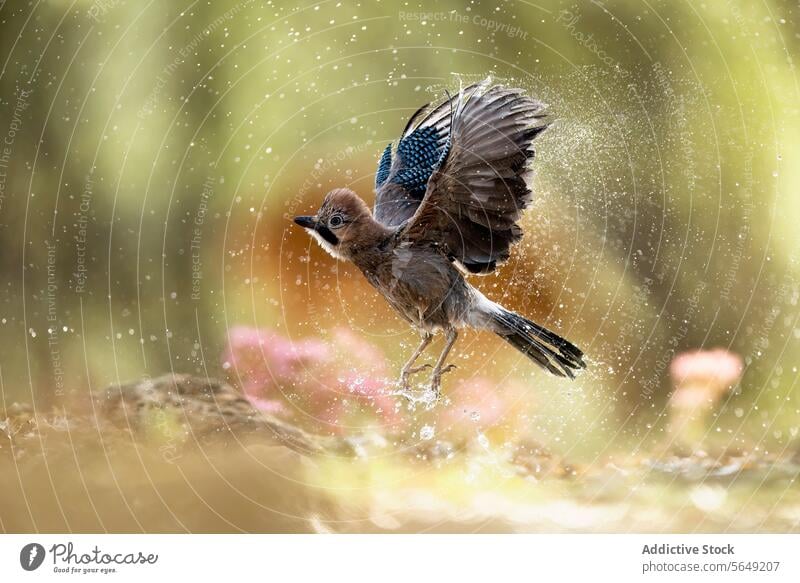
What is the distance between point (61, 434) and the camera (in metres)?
1.89

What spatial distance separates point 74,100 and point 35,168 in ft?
0.56

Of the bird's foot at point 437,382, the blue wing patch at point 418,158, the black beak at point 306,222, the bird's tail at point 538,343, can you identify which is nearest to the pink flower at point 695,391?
the bird's tail at point 538,343

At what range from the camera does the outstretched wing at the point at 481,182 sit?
1571 millimetres

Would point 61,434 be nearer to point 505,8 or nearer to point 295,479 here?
point 295,479

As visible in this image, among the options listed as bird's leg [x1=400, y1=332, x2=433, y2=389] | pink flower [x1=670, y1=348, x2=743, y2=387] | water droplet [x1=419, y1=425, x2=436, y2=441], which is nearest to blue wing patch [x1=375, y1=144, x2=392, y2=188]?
bird's leg [x1=400, y1=332, x2=433, y2=389]

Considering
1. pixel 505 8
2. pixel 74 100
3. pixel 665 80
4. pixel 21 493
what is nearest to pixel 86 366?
pixel 21 493

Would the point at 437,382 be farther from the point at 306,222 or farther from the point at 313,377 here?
the point at 306,222

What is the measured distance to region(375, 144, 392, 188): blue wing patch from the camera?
1746mm

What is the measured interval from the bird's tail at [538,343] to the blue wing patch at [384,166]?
34 cm

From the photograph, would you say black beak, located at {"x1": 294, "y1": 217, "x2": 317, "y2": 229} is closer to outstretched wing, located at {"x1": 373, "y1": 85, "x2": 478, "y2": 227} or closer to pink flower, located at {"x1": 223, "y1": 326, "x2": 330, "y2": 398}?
outstretched wing, located at {"x1": 373, "y1": 85, "x2": 478, "y2": 227}

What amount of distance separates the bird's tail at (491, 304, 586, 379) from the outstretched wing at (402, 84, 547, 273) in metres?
0.12

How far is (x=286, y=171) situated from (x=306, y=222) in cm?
17

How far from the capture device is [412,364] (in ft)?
5.82
